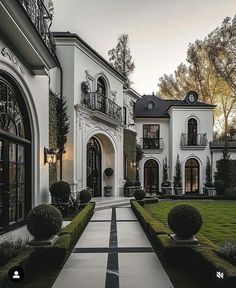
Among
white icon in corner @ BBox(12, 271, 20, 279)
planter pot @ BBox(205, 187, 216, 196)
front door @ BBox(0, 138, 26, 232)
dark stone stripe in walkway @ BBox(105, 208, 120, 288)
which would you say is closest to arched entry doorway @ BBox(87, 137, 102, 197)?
planter pot @ BBox(205, 187, 216, 196)

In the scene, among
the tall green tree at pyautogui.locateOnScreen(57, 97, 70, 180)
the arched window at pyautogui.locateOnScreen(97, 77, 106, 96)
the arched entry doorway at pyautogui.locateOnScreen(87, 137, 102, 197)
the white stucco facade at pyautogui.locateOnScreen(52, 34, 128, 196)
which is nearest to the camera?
the tall green tree at pyautogui.locateOnScreen(57, 97, 70, 180)

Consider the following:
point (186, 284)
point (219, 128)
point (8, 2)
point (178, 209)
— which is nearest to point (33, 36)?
point (8, 2)

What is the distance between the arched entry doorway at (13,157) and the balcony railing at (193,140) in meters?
19.8

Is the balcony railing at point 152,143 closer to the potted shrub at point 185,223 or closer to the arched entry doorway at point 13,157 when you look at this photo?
the arched entry doorway at point 13,157

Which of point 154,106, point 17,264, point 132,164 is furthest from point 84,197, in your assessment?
point 154,106

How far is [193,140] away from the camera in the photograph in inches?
1137

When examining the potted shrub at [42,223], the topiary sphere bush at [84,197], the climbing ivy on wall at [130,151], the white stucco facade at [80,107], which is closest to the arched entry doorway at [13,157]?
the potted shrub at [42,223]

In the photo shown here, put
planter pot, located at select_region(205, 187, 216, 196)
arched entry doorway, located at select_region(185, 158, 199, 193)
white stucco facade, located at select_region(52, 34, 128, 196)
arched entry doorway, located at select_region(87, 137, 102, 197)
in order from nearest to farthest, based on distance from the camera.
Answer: white stucco facade, located at select_region(52, 34, 128, 196) < arched entry doorway, located at select_region(87, 137, 102, 197) < planter pot, located at select_region(205, 187, 216, 196) < arched entry doorway, located at select_region(185, 158, 199, 193)

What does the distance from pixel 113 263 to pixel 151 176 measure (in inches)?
908

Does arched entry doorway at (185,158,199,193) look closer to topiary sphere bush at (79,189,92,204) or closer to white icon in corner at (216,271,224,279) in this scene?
topiary sphere bush at (79,189,92,204)

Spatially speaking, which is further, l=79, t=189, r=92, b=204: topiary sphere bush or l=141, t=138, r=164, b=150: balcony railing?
l=141, t=138, r=164, b=150: balcony railing

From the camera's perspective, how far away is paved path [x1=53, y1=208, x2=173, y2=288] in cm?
550

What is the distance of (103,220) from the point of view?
1254 centimetres

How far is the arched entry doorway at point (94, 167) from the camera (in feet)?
66.0
